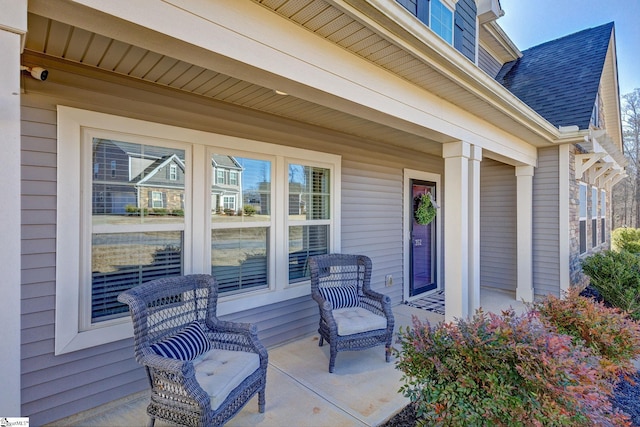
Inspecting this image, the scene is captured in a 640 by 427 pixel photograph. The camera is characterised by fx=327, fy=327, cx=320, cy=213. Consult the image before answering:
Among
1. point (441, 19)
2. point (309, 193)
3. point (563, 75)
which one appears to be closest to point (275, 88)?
point (309, 193)

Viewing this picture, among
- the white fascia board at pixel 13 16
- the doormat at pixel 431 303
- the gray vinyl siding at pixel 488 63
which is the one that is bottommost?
the doormat at pixel 431 303

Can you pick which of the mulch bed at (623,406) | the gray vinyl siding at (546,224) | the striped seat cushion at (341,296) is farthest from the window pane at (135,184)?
the gray vinyl siding at (546,224)

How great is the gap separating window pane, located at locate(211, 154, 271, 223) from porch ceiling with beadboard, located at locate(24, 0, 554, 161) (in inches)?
22.6

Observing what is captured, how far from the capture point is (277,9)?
6.07ft

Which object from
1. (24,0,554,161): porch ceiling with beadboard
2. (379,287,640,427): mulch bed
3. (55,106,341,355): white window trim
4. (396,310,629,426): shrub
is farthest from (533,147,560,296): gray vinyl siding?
(55,106,341,355): white window trim

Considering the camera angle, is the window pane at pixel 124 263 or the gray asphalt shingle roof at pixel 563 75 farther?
the gray asphalt shingle roof at pixel 563 75

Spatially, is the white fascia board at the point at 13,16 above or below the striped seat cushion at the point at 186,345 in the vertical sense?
above

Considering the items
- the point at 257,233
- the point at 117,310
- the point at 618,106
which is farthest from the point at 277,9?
the point at 618,106

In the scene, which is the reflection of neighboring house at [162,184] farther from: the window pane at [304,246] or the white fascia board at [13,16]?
the white fascia board at [13,16]

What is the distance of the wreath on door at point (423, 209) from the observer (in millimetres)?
5511

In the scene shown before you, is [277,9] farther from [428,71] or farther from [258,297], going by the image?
[258,297]

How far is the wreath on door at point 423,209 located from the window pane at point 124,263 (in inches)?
154

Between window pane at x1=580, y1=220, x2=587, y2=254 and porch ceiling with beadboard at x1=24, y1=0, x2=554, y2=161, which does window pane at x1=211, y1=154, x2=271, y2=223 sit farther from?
window pane at x1=580, y1=220, x2=587, y2=254

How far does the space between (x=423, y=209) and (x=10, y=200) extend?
5.19 m
